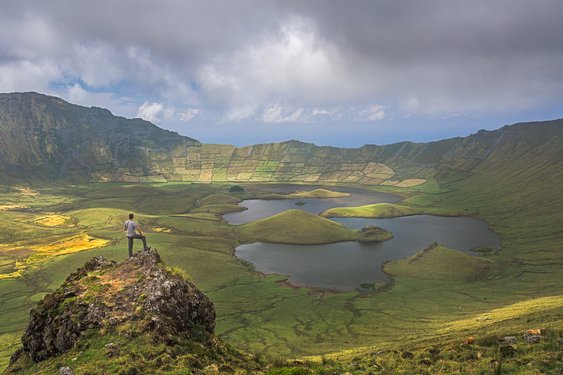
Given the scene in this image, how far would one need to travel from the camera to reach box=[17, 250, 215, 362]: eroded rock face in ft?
105

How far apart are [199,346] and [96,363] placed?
7.98 meters

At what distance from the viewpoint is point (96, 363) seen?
27.9 m

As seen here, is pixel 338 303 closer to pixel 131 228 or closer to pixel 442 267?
pixel 442 267

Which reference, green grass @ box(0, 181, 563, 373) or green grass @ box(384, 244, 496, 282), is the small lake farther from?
green grass @ box(384, 244, 496, 282)

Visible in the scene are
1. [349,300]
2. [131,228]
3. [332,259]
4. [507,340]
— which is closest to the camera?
[507,340]

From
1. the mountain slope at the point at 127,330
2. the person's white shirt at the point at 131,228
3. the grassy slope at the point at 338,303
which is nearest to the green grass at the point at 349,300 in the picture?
the grassy slope at the point at 338,303

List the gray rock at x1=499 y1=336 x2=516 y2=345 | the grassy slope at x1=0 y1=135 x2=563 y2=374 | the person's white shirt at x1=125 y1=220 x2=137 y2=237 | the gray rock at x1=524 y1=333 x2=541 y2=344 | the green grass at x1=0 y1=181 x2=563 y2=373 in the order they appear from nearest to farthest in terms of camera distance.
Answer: the gray rock at x1=524 y1=333 x2=541 y2=344 < the gray rock at x1=499 y1=336 x2=516 y2=345 < the person's white shirt at x1=125 y1=220 x2=137 y2=237 < the green grass at x1=0 y1=181 x2=563 y2=373 < the grassy slope at x1=0 y1=135 x2=563 y2=374

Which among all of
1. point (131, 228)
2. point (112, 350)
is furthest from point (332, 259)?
point (112, 350)

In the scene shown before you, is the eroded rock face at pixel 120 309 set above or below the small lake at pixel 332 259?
above

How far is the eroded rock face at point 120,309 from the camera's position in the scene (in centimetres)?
3194

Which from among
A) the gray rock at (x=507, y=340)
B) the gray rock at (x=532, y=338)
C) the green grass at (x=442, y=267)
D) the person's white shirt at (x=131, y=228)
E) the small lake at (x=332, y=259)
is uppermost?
the person's white shirt at (x=131, y=228)

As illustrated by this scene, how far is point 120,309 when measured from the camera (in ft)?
109

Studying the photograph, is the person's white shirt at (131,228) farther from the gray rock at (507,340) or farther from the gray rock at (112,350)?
the gray rock at (507,340)

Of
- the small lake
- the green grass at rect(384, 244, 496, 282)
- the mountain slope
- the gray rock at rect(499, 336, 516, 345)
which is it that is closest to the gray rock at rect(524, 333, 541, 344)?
the gray rock at rect(499, 336, 516, 345)
